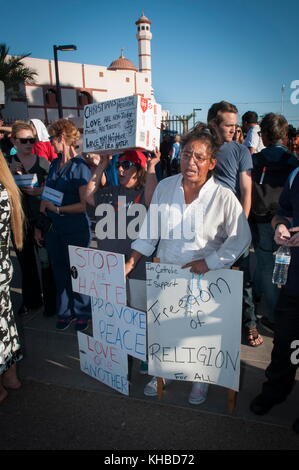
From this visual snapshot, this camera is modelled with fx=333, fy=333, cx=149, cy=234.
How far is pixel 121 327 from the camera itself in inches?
96.0

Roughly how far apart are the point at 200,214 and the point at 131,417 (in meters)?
1.48

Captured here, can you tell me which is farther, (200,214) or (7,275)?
(7,275)

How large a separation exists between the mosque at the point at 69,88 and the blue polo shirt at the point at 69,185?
2555 centimetres

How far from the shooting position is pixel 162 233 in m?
2.32

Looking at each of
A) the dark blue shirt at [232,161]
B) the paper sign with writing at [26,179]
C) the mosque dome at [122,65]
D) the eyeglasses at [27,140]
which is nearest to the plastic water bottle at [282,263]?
the dark blue shirt at [232,161]

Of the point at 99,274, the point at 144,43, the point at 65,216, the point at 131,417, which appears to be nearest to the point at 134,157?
the point at 99,274

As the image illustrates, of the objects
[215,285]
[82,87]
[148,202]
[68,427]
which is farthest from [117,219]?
[82,87]

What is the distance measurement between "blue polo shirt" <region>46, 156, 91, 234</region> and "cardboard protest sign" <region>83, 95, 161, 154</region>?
0.44m

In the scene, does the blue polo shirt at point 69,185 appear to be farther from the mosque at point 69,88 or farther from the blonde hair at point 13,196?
the mosque at point 69,88

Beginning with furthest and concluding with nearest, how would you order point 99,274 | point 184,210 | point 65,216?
1. point 65,216
2. point 99,274
3. point 184,210

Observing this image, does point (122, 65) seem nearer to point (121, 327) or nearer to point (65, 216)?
point (65, 216)

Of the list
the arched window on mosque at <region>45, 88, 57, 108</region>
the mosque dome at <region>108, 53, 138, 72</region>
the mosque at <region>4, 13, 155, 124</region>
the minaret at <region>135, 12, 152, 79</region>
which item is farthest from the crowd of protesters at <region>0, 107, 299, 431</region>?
the minaret at <region>135, 12, 152, 79</region>

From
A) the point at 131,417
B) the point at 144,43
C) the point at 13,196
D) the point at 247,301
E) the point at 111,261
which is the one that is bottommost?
the point at 131,417
